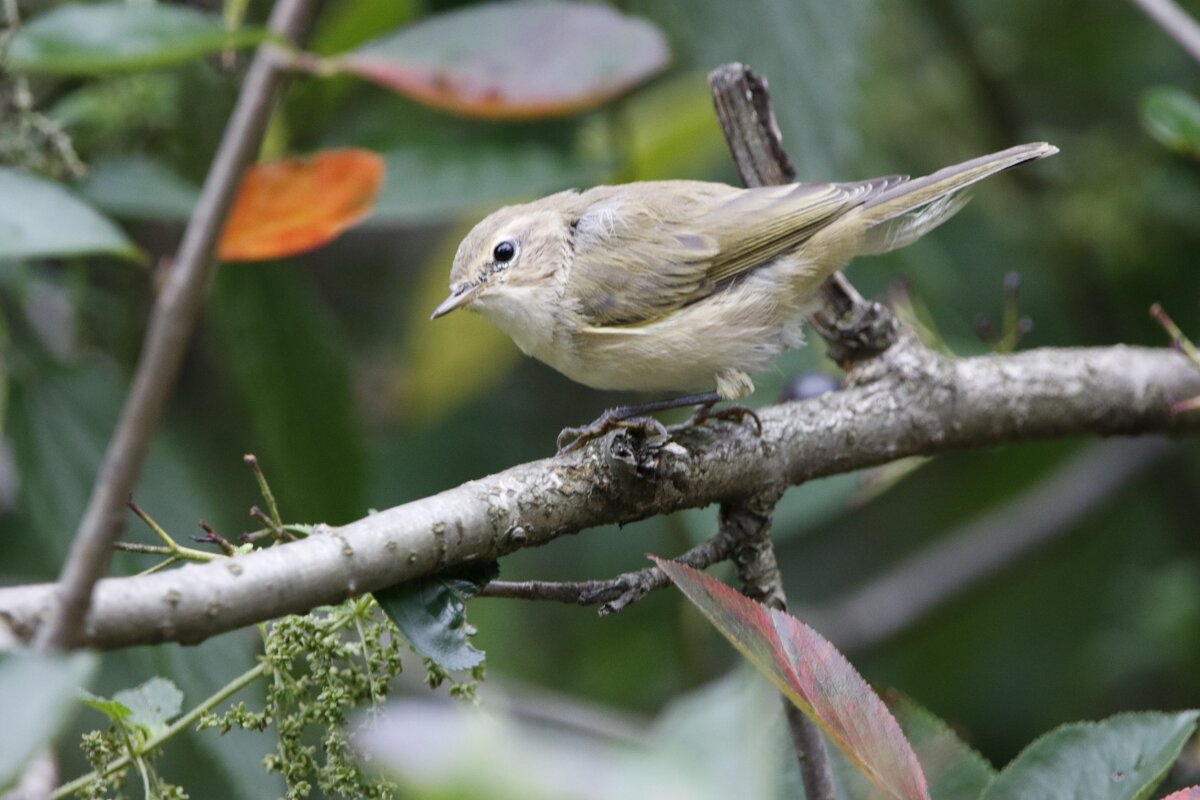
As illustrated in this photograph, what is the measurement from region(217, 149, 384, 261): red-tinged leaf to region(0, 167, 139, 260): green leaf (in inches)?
9.5

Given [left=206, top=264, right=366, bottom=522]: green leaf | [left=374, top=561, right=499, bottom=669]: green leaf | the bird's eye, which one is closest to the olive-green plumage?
the bird's eye

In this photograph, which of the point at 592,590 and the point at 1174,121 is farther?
the point at 1174,121

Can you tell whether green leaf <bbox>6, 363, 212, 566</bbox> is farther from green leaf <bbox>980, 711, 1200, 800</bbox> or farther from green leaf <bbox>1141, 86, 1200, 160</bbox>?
green leaf <bbox>1141, 86, 1200, 160</bbox>

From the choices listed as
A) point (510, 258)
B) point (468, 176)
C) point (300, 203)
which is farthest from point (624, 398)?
point (300, 203)

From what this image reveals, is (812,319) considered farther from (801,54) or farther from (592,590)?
(592,590)

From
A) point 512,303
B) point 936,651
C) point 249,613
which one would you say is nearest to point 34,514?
point 512,303

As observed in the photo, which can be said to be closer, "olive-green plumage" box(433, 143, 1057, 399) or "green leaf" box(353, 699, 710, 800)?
"green leaf" box(353, 699, 710, 800)

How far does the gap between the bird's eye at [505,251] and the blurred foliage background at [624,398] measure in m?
0.25

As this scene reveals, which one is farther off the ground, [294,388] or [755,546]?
[294,388]

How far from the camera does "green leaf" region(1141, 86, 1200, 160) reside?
2645mm

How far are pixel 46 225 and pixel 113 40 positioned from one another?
387 millimetres

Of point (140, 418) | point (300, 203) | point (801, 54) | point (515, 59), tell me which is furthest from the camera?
point (801, 54)

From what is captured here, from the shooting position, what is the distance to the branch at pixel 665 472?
4.60 ft

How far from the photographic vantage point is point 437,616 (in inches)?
67.0
